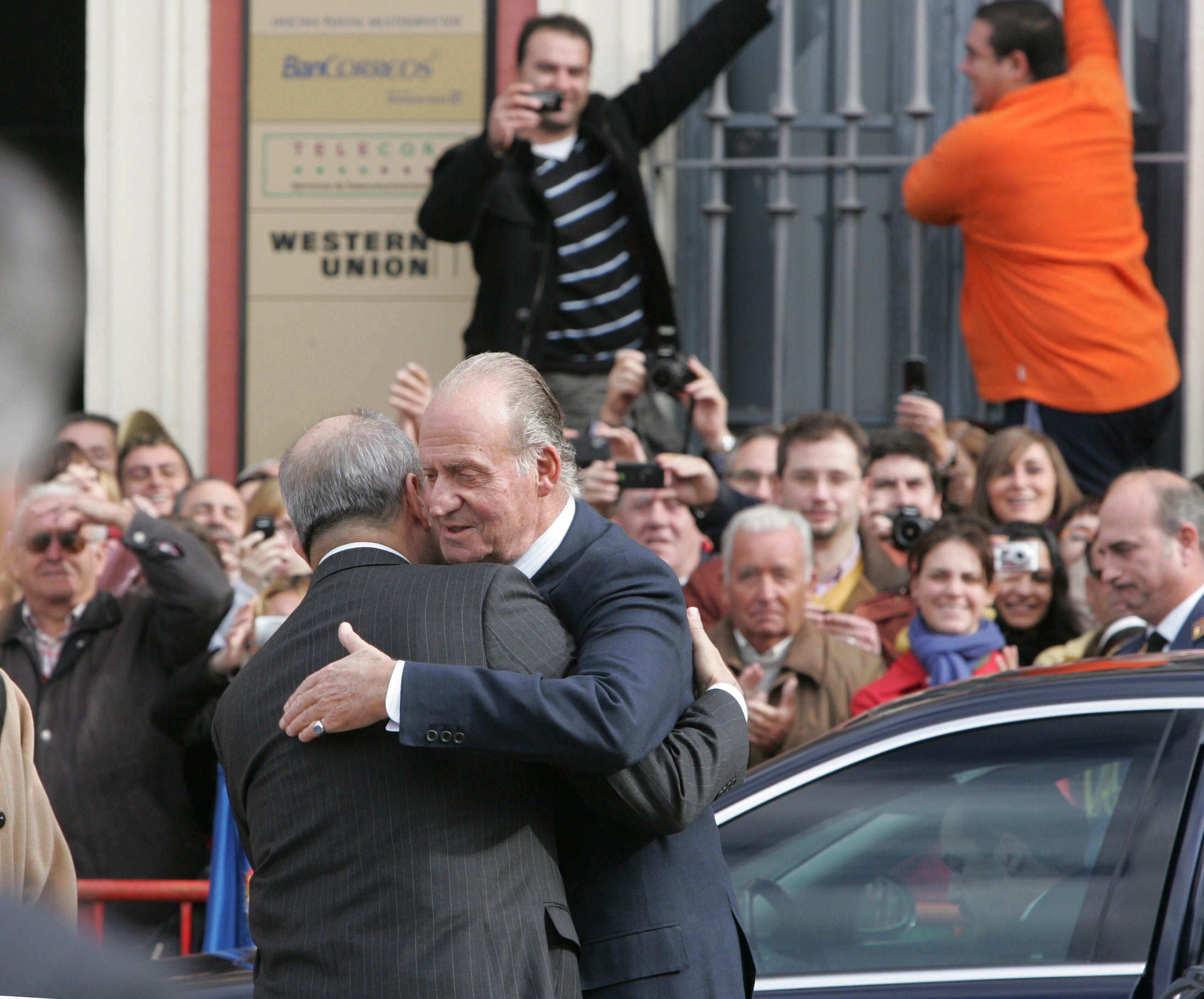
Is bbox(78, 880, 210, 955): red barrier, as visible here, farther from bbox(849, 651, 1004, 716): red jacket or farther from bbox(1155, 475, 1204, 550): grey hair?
bbox(1155, 475, 1204, 550): grey hair

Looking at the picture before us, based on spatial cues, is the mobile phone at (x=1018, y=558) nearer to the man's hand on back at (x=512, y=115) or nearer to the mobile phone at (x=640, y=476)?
the mobile phone at (x=640, y=476)

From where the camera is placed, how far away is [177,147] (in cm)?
767

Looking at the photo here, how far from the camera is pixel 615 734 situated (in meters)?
2.12

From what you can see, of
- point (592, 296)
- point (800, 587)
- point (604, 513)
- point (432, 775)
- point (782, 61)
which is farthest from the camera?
point (782, 61)

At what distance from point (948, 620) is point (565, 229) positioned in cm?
284

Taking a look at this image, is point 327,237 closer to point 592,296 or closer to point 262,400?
point 262,400

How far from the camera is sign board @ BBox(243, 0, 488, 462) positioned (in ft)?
24.8

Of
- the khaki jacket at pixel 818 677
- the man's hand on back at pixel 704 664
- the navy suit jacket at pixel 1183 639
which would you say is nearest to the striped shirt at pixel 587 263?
the khaki jacket at pixel 818 677

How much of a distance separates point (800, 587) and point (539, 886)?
8.81ft

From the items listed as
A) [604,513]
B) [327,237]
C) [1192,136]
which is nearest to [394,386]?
[604,513]

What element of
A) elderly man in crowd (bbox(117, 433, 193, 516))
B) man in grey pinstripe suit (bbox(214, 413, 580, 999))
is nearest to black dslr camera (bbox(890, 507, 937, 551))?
elderly man in crowd (bbox(117, 433, 193, 516))

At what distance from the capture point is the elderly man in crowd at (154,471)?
634 centimetres

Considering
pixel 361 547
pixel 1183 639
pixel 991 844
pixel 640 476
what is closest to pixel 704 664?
pixel 361 547

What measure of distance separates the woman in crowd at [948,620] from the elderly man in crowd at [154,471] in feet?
9.91
